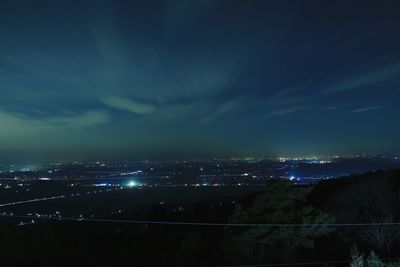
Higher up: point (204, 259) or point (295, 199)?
point (295, 199)

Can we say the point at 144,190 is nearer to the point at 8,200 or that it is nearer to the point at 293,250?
the point at 8,200

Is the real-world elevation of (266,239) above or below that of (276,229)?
below

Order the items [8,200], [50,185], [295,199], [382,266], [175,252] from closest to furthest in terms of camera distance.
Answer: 1. [382,266]
2. [295,199]
3. [175,252]
4. [8,200]
5. [50,185]

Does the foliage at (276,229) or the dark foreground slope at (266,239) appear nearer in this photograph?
the foliage at (276,229)

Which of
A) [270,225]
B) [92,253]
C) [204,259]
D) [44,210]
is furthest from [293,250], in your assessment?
[44,210]

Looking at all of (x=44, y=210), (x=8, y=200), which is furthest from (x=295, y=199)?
(x=8, y=200)

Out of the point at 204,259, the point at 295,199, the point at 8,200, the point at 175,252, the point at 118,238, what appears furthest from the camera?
the point at 8,200

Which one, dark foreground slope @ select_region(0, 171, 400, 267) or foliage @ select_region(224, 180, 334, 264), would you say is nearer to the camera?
foliage @ select_region(224, 180, 334, 264)

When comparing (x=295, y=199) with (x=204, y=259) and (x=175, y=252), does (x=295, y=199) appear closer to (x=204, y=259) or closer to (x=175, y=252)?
(x=204, y=259)

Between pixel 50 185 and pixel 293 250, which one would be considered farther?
pixel 50 185
